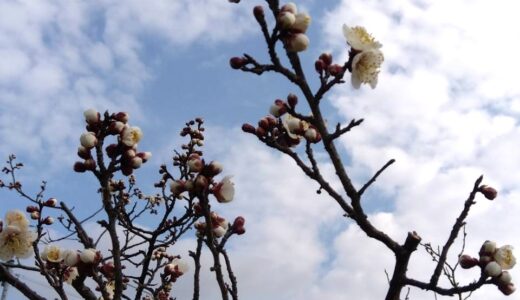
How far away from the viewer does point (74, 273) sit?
2.92 metres

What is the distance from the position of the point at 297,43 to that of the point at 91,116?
4.20ft

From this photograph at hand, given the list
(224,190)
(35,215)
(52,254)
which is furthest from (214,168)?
(35,215)

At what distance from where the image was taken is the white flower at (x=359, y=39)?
2.22 meters

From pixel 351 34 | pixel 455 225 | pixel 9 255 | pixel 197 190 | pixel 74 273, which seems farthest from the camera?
pixel 74 273

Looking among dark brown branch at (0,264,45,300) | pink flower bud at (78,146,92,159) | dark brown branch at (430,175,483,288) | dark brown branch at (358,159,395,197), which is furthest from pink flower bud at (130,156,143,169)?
dark brown branch at (430,175,483,288)

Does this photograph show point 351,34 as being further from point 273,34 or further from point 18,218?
point 18,218

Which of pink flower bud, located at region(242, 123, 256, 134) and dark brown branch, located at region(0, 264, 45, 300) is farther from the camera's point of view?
pink flower bud, located at region(242, 123, 256, 134)

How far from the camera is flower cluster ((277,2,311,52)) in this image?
1986 millimetres

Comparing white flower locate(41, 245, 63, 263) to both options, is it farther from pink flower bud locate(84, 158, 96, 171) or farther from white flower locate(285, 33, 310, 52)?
white flower locate(285, 33, 310, 52)

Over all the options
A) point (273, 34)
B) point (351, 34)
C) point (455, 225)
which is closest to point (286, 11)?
point (273, 34)

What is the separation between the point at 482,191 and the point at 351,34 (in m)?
0.88

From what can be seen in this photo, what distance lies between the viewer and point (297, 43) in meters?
1.98

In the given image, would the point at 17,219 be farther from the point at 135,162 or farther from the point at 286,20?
the point at 286,20

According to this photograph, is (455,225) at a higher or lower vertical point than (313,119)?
lower
